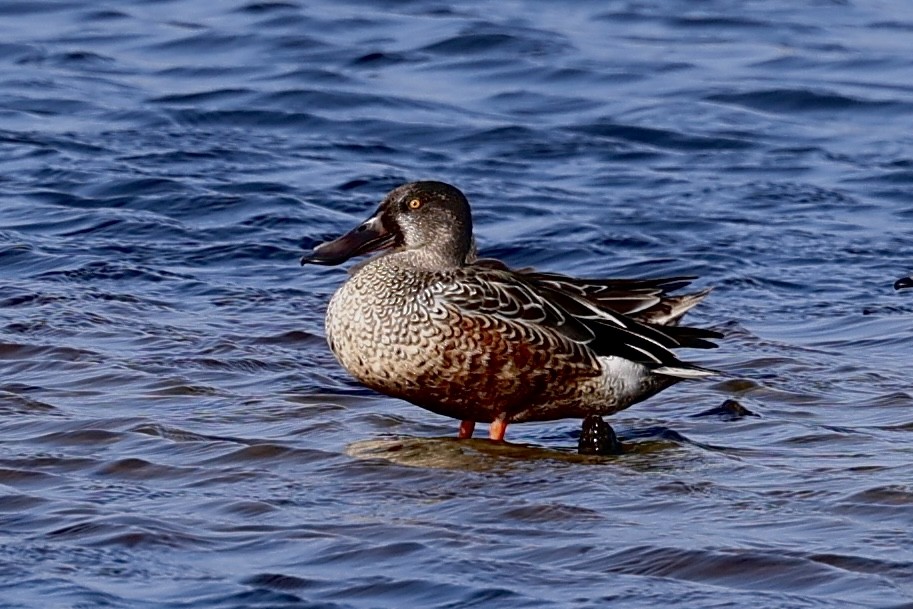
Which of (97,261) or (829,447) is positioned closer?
(829,447)

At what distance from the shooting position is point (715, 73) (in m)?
15.4

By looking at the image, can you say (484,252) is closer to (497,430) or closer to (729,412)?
(729,412)

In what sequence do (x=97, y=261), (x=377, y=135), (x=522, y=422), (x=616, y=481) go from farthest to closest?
(x=377, y=135), (x=97, y=261), (x=522, y=422), (x=616, y=481)

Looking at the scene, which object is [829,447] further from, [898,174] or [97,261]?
[898,174]

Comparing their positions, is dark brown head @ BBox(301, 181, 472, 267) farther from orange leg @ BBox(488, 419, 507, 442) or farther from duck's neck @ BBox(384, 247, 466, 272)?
orange leg @ BBox(488, 419, 507, 442)

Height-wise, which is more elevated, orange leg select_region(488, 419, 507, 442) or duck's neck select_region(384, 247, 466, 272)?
duck's neck select_region(384, 247, 466, 272)

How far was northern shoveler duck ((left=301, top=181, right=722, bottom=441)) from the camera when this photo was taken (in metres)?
6.67

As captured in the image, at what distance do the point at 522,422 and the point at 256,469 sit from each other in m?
1.19

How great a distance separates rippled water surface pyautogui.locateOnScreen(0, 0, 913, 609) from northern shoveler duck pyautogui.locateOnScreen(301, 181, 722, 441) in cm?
21

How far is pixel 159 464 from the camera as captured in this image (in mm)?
6199

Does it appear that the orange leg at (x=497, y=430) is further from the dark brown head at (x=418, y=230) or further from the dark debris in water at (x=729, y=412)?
the dark debris in water at (x=729, y=412)

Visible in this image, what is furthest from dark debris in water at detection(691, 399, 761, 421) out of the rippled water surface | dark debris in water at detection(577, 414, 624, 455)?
dark debris in water at detection(577, 414, 624, 455)

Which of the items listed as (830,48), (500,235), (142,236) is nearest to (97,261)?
(142,236)

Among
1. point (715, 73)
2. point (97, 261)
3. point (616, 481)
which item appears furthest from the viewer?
point (715, 73)
